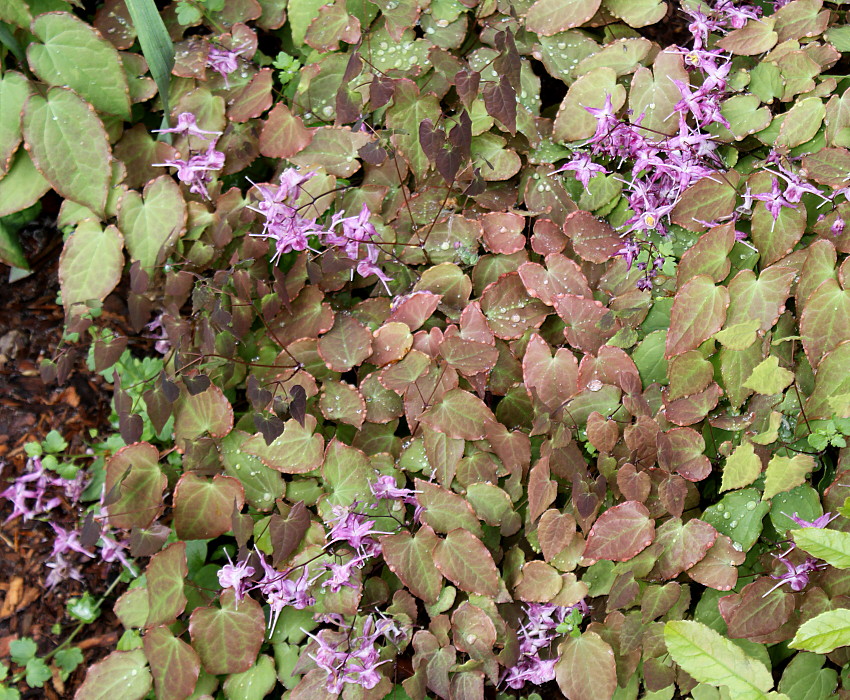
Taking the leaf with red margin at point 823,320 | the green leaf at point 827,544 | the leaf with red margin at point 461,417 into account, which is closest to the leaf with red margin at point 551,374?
the leaf with red margin at point 461,417

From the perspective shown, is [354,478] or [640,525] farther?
[354,478]

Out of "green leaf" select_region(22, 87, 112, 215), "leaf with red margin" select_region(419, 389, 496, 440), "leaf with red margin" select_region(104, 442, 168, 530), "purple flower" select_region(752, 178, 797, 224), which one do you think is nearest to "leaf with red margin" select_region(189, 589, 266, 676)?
"leaf with red margin" select_region(104, 442, 168, 530)

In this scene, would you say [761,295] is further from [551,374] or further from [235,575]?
[235,575]

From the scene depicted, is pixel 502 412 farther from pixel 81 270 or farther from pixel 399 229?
pixel 81 270

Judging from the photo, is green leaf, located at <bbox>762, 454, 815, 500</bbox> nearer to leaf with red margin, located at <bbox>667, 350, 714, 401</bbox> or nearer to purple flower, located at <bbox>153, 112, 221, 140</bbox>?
leaf with red margin, located at <bbox>667, 350, 714, 401</bbox>

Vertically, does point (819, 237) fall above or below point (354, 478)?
above

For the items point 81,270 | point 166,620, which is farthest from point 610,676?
point 81,270
